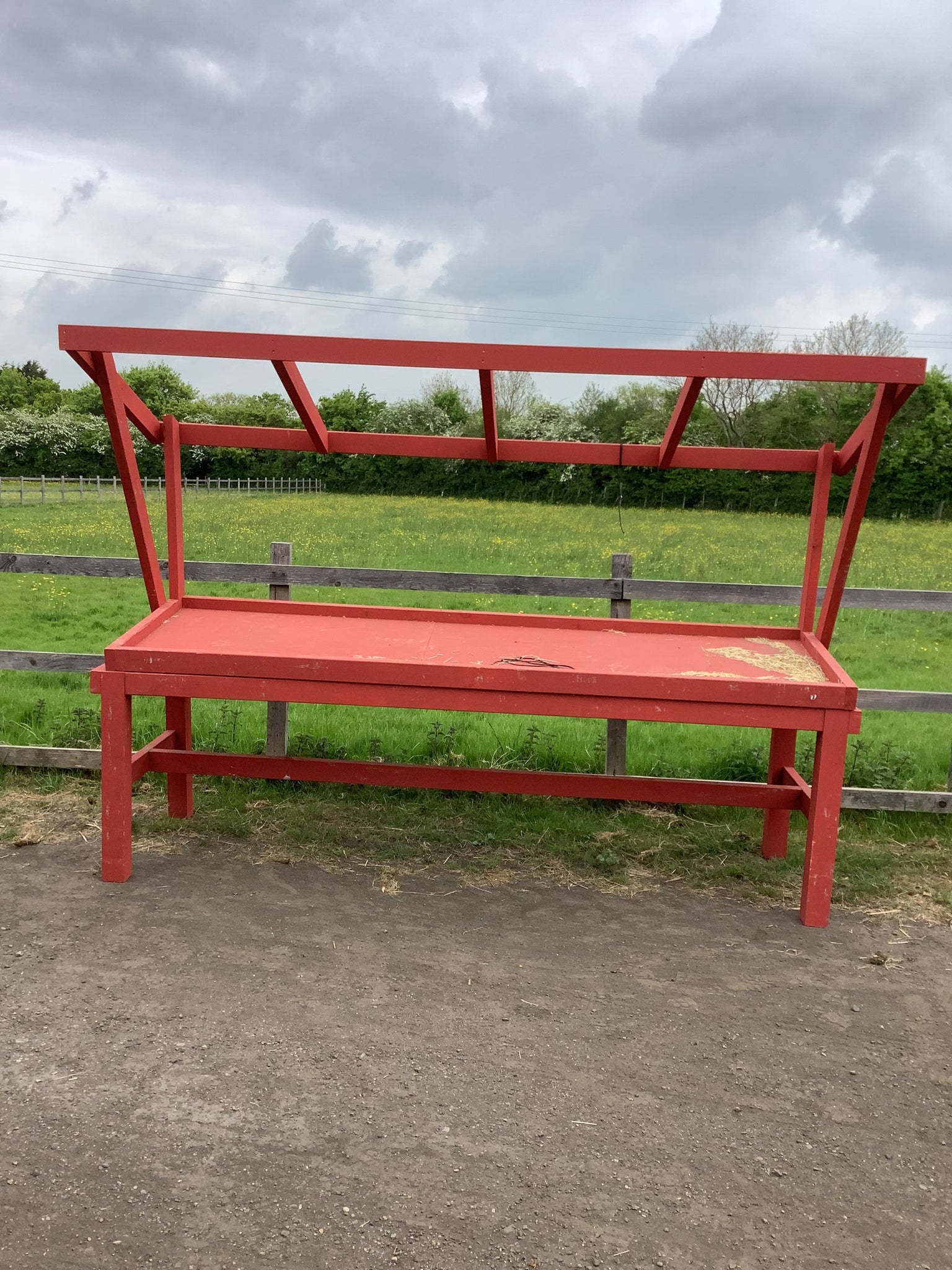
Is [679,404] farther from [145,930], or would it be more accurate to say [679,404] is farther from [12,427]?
[12,427]

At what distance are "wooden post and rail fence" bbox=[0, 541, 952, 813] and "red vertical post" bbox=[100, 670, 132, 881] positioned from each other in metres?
1.40

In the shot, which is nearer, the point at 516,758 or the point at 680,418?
the point at 680,418

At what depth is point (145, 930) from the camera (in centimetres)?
370

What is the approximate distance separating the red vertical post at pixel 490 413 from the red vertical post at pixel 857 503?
5.02 feet

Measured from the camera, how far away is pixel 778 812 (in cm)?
470

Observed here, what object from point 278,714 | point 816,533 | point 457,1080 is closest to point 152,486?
point 278,714

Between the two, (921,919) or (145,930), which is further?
(921,919)

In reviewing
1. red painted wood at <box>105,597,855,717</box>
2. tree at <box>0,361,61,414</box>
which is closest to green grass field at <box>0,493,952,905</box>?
red painted wood at <box>105,597,855,717</box>

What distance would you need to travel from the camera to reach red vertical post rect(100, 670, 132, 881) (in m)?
4.02

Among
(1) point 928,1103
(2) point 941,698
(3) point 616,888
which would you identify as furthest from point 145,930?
(2) point 941,698

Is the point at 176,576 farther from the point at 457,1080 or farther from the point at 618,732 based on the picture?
the point at 457,1080

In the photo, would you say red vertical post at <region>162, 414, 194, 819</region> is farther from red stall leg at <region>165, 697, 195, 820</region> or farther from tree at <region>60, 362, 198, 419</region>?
tree at <region>60, 362, 198, 419</region>

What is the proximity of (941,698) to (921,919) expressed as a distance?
146 centimetres

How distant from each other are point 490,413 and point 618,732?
203 cm
